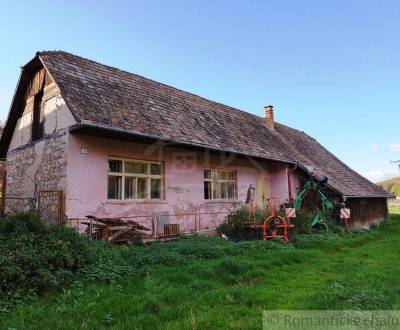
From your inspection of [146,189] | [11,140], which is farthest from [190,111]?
[11,140]

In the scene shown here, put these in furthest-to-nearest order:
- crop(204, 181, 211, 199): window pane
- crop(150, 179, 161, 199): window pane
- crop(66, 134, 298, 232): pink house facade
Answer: crop(204, 181, 211, 199): window pane
crop(150, 179, 161, 199): window pane
crop(66, 134, 298, 232): pink house facade

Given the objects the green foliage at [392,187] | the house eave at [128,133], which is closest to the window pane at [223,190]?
the house eave at [128,133]

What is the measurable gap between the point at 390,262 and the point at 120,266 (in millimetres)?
6309

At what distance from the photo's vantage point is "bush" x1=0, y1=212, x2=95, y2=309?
4840mm

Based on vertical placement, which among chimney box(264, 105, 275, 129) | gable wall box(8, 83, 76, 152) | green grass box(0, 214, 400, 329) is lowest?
green grass box(0, 214, 400, 329)

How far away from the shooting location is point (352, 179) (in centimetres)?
1978

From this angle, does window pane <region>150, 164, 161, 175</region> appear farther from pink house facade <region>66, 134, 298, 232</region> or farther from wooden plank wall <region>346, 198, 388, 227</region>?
wooden plank wall <region>346, 198, 388, 227</region>

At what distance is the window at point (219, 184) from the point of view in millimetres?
13008

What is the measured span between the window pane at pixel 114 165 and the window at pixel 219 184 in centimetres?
381

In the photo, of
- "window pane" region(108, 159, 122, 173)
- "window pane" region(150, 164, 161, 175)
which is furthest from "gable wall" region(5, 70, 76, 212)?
"window pane" region(150, 164, 161, 175)

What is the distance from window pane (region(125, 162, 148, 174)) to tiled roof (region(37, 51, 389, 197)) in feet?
4.14

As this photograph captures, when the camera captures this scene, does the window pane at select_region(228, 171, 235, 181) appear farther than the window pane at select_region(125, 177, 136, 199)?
Yes

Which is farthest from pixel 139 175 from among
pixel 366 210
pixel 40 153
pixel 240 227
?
pixel 366 210

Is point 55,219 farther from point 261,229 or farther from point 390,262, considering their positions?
point 390,262
